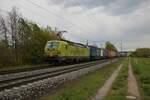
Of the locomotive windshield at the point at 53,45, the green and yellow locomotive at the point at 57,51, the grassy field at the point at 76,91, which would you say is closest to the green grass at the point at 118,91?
the grassy field at the point at 76,91

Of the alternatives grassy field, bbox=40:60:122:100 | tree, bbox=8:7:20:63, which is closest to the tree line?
tree, bbox=8:7:20:63

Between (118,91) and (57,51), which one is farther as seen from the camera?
Answer: (57,51)

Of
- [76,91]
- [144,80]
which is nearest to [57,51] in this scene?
[144,80]

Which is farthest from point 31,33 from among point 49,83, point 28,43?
point 49,83

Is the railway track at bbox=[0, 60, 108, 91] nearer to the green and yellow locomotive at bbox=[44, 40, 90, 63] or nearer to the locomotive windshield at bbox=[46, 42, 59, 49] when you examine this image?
the green and yellow locomotive at bbox=[44, 40, 90, 63]

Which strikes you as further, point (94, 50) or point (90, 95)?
point (94, 50)

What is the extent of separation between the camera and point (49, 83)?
16.0 m

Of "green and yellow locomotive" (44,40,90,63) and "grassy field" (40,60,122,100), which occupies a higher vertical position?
"green and yellow locomotive" (44,40,90,63)

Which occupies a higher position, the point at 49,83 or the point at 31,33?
the point at 31,33

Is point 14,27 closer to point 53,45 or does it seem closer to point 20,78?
point 53,45

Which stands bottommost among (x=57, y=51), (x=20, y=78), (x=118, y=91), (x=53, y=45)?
(x=118, y=91)

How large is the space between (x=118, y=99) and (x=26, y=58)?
1141 inches

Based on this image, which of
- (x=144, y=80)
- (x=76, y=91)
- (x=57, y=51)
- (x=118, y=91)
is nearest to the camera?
(x=76, y=91)

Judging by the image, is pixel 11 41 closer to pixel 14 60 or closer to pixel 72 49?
pixel 14 60
